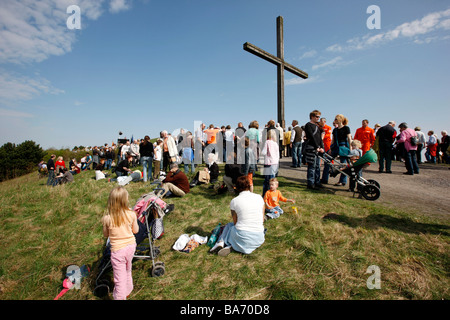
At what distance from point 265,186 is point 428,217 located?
12.4ft

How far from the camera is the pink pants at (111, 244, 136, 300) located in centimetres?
297

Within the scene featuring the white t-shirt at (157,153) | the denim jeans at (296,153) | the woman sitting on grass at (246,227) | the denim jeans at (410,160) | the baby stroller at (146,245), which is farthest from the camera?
the denim jeans at (296,153)

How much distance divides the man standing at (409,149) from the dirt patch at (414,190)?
12.4 inches

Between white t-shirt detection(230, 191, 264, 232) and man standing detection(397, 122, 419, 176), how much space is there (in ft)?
27.8

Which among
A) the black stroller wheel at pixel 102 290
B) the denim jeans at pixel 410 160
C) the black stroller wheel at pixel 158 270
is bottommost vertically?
the black stroller wheel at pixel 102 290

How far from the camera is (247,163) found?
652 centimetres

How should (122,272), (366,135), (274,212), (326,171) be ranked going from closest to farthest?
1. (122,272)
2. (274,212)
3. (326,171)
4. (366,135)

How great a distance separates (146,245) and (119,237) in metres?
1.74

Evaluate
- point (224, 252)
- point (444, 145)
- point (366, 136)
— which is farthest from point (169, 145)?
point (444, 145)

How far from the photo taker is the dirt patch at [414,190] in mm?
5031

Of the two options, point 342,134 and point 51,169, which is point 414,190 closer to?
point 342,134

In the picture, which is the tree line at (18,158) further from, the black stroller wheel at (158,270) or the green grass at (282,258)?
the black stroller wheel at (158,270)

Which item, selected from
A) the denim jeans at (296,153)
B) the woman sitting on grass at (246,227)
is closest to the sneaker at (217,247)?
the woman sitting on grass at (246,227)
